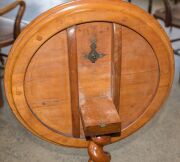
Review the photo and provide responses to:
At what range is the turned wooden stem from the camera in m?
1.17

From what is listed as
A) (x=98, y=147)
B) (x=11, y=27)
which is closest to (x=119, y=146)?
(x=98, y=147)

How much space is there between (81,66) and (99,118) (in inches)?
7.0

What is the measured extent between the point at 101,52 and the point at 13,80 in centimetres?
29

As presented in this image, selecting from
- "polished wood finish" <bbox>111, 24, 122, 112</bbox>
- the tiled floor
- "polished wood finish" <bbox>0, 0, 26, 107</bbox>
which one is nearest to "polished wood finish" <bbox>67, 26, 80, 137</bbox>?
"polished wood finish" <bbox>111, 24, 122, 112</bbox>

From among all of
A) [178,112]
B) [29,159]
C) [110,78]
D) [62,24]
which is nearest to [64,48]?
[62,24]

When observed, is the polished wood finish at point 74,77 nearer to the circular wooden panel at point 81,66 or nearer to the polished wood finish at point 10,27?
Answer: the circular wooden panel at point 81,66

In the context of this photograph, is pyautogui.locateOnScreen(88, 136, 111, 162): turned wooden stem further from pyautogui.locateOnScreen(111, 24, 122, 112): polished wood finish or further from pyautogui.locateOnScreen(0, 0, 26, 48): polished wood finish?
pyautogui.locateOnScreen(0, 0, 26, 48): polished wood finish

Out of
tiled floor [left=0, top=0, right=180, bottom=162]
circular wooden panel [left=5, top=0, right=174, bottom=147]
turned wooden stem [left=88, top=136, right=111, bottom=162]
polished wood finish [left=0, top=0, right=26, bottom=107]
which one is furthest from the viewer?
polished wood finish [left=0, top=0, right=26, bottom=107]

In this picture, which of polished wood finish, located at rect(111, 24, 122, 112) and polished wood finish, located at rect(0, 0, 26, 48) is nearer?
polished wood finish, located at rect(111, 24, 122, 112)

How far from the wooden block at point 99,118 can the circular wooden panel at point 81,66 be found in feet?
0.14

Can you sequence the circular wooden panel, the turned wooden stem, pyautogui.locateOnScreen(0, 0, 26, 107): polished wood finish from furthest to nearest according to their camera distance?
pyautogui.locateOnScreen(0, 0, 26, 107): polished wood finish, the turned wooden stem, the circular wooden panel

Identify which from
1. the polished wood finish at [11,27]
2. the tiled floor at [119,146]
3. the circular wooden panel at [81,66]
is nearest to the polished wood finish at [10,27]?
the polished wood finish at [11,27]

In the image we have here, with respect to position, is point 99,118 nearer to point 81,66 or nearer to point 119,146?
point 81,66

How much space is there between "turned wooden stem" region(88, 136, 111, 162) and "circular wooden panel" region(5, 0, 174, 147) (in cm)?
5
